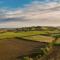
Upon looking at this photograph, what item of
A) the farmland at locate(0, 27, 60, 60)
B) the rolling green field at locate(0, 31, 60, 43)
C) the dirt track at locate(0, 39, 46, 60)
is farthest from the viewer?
the rolling green field at locate(0, 31, 60, 43)

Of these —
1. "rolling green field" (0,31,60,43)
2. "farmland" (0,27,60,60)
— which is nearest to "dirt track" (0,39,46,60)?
"farmland" (0,27,60,60)

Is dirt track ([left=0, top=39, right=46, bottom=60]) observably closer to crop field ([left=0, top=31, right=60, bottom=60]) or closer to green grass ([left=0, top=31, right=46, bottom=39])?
crop field ([left=0, top=31, right=60, bottom=60])

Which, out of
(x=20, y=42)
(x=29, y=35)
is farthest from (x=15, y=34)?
(x=29, y=35)

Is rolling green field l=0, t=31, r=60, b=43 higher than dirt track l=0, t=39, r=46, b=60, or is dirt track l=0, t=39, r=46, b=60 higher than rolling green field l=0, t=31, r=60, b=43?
rolling green field l=0, t=31, r=60, b=43

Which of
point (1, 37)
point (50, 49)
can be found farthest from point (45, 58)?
point (1, 37)

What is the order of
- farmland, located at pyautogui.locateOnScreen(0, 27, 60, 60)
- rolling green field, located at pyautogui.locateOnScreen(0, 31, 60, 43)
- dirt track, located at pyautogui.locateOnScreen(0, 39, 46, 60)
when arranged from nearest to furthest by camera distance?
dirt track, located at pyautogui.locateOnScreen(0, 39, 46, 60), farmland, located at pyautogui.locateOnScreen(0, 27, 60, 60), rolling green field, located at pyautogui.locateOnScreen(0, 31, 60, 43)

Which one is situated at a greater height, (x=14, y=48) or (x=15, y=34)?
(x=15, y=34)

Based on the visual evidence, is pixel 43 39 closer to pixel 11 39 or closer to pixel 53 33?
pixel 53 33

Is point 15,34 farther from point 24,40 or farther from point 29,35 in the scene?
point 29,35

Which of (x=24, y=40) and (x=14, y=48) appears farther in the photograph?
(x=24, y=40)
